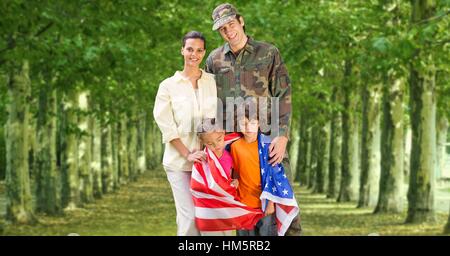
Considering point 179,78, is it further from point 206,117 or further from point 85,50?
point 85,50

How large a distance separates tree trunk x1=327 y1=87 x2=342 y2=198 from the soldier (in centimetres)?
3081

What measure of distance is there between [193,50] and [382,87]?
23221 mm

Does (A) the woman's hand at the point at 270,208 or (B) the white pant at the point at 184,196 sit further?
(B) the white pant at the point at 184,196

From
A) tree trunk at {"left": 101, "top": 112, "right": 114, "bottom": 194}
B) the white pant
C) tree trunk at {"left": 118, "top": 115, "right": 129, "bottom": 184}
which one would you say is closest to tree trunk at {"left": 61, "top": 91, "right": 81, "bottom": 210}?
tree trunk at {"left": 101, "top": 112, "right": 114, "bottom": 194}

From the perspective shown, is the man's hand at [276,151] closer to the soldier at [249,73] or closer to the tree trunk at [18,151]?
the soldier at [249,73]

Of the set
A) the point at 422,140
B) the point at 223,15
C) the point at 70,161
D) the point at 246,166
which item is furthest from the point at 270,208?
the point at 70,161

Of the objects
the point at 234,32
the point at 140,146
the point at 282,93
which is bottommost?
the point at 282,93

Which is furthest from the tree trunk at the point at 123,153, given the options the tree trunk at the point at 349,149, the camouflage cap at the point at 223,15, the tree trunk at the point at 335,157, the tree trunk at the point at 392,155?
A: the camouflage cap at the point at 223,15

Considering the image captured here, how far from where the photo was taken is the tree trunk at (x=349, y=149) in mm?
34438

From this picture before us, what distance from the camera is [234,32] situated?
6242 millimetres

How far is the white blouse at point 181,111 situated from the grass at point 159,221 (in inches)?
598

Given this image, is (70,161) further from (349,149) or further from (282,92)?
(282,92)

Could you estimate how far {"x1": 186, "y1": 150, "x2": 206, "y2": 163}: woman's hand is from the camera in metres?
5.98

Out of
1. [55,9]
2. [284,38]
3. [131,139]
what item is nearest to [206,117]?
[55,9]
